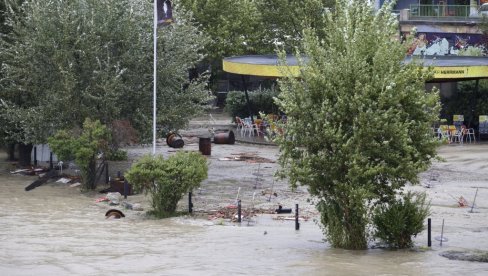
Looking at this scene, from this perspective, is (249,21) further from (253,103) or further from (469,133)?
(469,133)

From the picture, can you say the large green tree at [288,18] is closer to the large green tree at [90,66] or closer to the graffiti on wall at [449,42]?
the graffiti on wall at [449,42]

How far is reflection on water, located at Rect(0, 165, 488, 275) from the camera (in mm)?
21250

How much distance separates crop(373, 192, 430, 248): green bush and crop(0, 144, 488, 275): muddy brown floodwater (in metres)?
0.34

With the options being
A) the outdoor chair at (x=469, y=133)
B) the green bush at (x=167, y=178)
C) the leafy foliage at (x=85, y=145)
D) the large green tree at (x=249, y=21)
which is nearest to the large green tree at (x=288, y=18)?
the large green tree at (x=249, y=21)

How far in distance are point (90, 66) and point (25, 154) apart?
720 centimetres

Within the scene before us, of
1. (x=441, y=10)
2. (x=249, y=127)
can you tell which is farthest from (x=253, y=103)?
(x=441, y=10)

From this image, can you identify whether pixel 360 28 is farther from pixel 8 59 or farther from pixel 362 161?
pixel 8 59

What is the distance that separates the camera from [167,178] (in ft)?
95.8

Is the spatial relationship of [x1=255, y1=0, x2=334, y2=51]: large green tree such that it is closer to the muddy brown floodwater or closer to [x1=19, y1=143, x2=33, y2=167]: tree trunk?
[x1=19, y1=143, x2=33, y2=167]: tree trunk

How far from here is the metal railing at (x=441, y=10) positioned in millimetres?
71562

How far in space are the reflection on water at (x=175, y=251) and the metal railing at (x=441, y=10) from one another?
44.7 meters

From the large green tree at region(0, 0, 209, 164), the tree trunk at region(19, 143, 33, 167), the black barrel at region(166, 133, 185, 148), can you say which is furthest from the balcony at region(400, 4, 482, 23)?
the large green tree at region(0, 0, 209, 164)

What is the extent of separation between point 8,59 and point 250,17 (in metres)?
24.3

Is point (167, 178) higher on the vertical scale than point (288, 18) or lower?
lower
